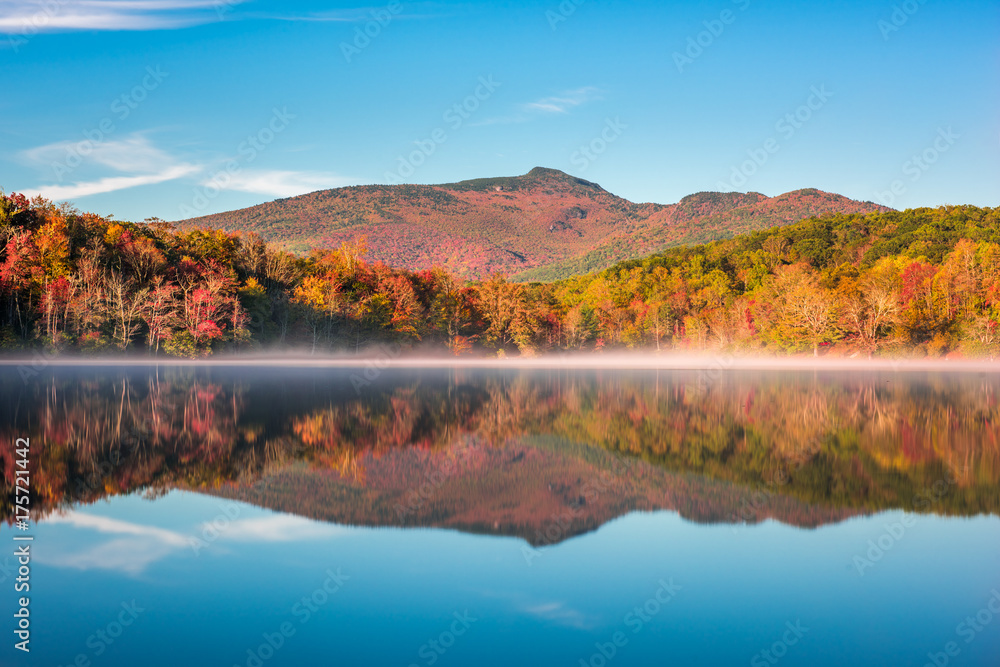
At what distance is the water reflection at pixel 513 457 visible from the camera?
9594 millimetres

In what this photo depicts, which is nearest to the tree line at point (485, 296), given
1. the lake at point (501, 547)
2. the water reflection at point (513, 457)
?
the water reflection at point (513, 457)

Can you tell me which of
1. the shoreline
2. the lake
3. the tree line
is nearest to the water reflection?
the lake

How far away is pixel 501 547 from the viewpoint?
313 inches

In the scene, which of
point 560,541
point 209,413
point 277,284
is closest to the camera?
point 560,541

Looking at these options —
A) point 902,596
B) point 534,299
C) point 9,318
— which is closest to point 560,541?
point 902,596

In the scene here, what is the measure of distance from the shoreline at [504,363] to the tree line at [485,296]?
1.76 m

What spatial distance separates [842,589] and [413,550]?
14.2ft

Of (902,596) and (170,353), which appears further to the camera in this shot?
(170,353)

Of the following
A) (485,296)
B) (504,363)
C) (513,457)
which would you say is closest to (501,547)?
(513,457)

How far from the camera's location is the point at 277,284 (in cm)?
7338

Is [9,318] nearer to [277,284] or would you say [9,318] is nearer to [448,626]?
[277,284]

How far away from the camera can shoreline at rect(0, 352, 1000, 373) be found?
5122 cm

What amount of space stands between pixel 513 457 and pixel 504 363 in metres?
62.7

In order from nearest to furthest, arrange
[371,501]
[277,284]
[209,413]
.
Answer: [371,501] < [209,413] < [277,284]
